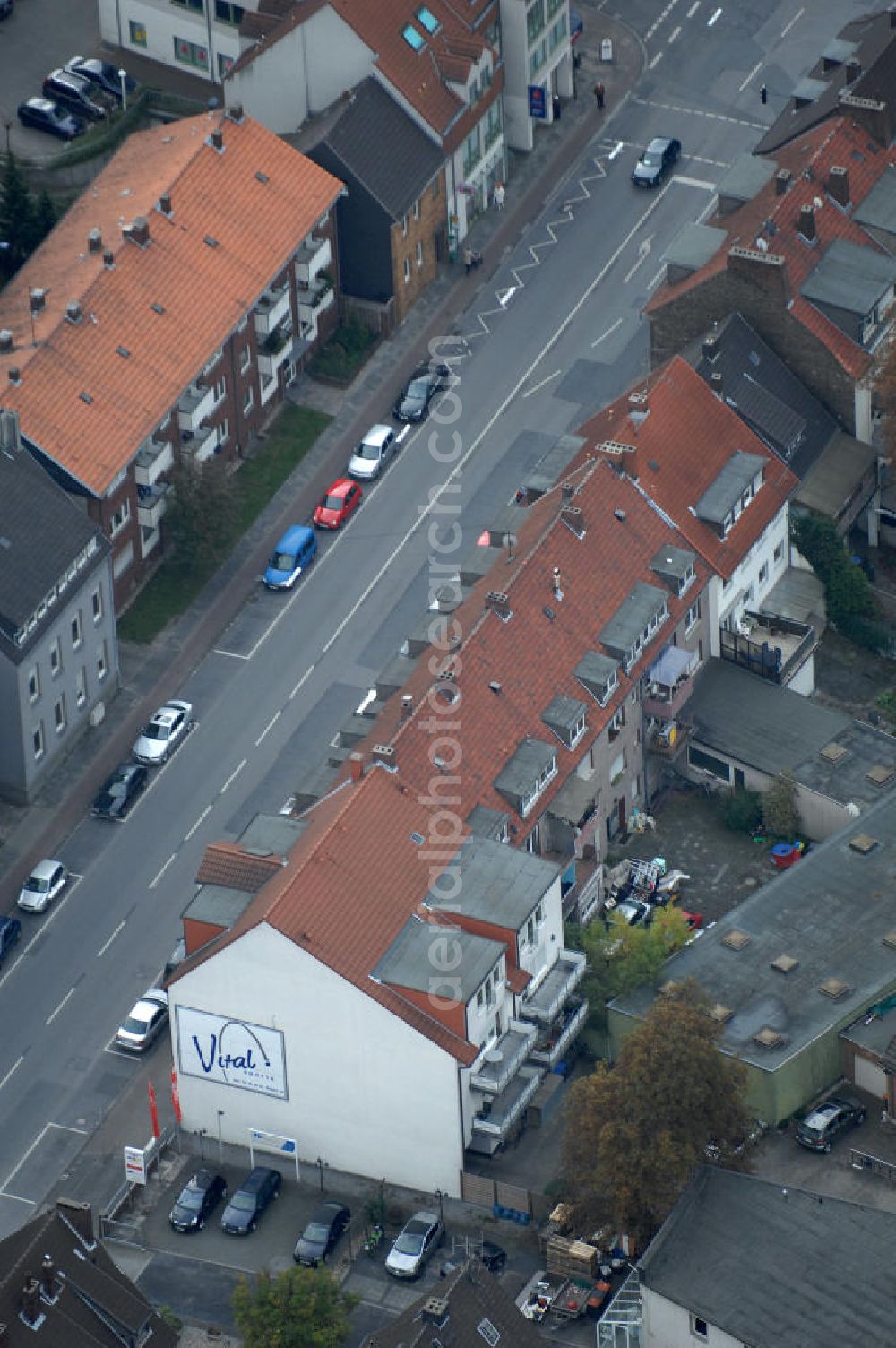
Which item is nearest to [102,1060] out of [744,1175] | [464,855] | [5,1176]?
[5,1176]

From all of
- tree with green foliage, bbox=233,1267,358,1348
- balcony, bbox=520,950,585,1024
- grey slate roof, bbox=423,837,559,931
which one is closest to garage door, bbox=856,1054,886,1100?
balcony, bbox=520,950,585,1024

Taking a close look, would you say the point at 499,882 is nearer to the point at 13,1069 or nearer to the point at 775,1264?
the point at 775,1264

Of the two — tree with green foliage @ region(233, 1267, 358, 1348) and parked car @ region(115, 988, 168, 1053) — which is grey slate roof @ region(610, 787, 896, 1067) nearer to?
parked car @ region(115, 988, 168, 1053)

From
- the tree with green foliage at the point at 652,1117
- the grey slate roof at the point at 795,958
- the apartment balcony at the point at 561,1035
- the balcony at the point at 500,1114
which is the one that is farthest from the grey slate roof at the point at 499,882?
the tree with green foliage at the point at 652,1117

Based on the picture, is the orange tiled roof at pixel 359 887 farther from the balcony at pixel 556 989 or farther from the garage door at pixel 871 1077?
the garage door at pixel 871 1077

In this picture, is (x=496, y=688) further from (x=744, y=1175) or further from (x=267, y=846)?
(x=744, y=1175)
